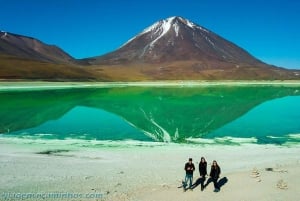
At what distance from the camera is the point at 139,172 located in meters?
16.4

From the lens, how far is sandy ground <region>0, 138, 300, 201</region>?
13523 mm

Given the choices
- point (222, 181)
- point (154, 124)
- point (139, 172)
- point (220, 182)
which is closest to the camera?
point (220, 182)

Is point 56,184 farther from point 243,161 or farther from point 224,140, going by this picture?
point 224,140

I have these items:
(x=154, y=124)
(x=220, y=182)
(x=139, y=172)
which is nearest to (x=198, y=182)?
(x=220, y=182)

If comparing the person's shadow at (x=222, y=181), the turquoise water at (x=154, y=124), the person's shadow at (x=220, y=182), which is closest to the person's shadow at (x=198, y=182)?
the person's shadow at (x=220, y=182)

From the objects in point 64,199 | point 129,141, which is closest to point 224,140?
point 129,141

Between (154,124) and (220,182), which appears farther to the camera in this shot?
(154,124)

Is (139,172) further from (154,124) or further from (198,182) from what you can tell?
(154,124)

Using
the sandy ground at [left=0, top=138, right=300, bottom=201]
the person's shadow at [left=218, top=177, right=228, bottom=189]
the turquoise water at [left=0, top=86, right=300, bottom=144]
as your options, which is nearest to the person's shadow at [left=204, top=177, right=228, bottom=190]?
the person's shadow at [left=218, top=177, right=228, bottom=189]

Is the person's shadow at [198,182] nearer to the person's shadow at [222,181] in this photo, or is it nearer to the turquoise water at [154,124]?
the person's shadow at [222,181]

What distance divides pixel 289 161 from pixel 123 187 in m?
7.71

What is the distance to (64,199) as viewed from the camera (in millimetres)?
13242

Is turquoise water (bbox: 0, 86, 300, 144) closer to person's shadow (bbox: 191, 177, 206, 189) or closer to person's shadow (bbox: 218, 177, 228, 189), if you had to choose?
person's shadow (bbox: 218, 177, 228, 189)

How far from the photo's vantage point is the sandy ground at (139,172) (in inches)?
532
